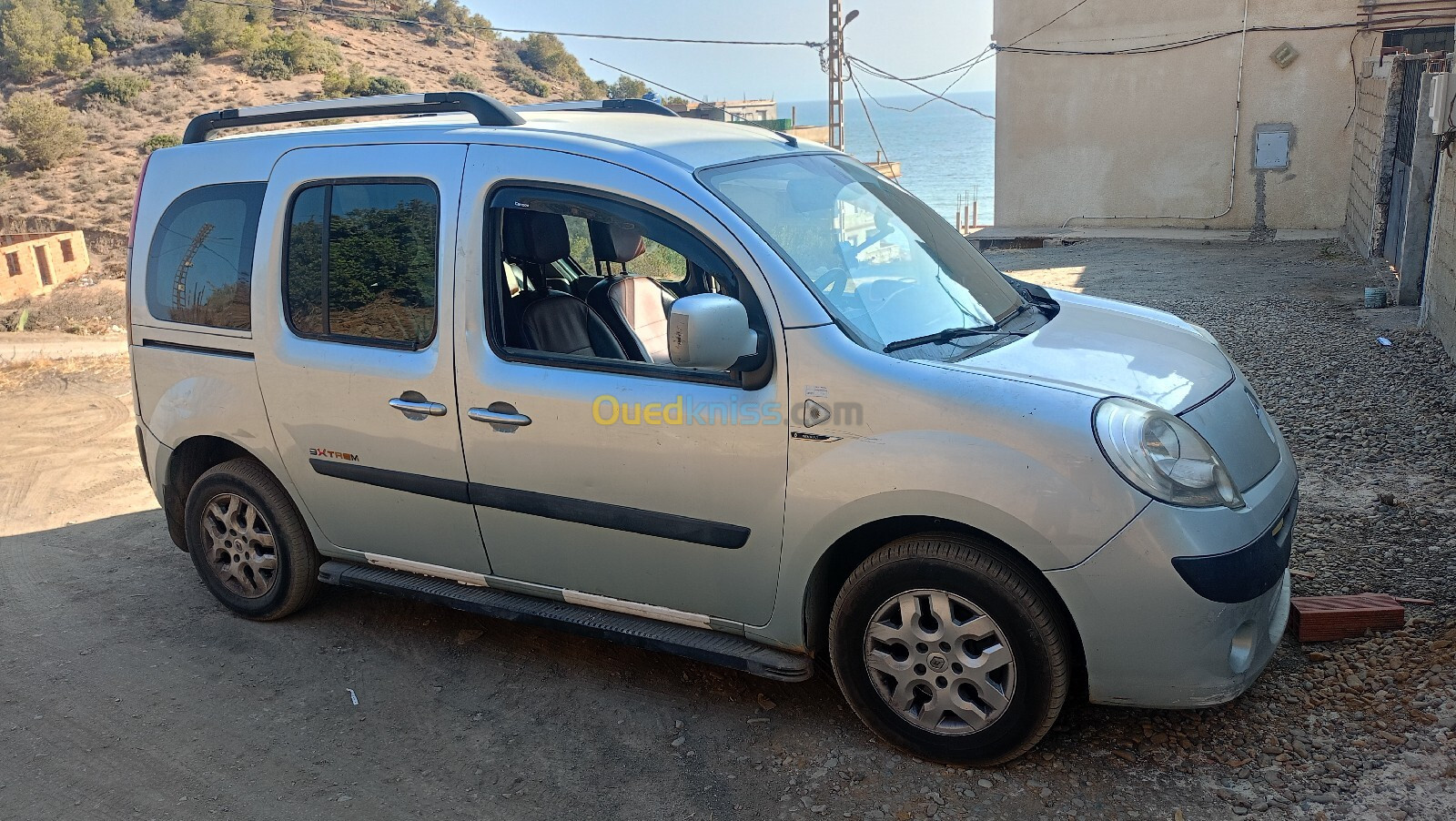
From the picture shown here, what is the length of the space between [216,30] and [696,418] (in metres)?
52.0

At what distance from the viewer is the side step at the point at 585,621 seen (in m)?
3.50

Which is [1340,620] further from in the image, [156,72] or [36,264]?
[156,72]

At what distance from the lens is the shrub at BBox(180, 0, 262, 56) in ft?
155

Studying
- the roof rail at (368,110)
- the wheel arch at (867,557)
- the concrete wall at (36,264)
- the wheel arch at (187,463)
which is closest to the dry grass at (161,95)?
the concrete wall at (36,264)

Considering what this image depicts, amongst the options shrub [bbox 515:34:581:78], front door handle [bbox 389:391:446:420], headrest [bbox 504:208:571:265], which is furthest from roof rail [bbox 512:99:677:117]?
shrub [bbox 515:34:581:78]

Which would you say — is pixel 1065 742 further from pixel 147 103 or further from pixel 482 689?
pixel 147 103

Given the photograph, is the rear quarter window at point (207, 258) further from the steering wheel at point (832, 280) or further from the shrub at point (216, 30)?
the shrub at point (216, 30)

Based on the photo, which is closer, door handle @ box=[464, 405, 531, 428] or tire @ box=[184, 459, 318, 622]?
door handle @ box=[464, 405, 531, 428]

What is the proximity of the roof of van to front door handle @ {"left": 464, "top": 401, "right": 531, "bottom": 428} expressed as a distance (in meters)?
0.95

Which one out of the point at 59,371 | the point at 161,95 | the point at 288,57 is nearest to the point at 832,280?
the point at 59,371

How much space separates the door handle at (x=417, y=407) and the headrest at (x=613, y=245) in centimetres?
93

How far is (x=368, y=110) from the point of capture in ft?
13.8

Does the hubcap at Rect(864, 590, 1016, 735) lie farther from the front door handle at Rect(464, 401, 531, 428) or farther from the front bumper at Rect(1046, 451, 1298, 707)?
the front door handle at Rect(464, 401, 531, 428)

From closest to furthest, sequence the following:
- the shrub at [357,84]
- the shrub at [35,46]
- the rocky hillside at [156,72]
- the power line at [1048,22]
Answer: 1. the power line at [1048,22]
2. the rocky hillside at [156,72]
3. the shrub at [357,84]
4. the shrub at [35,46]
